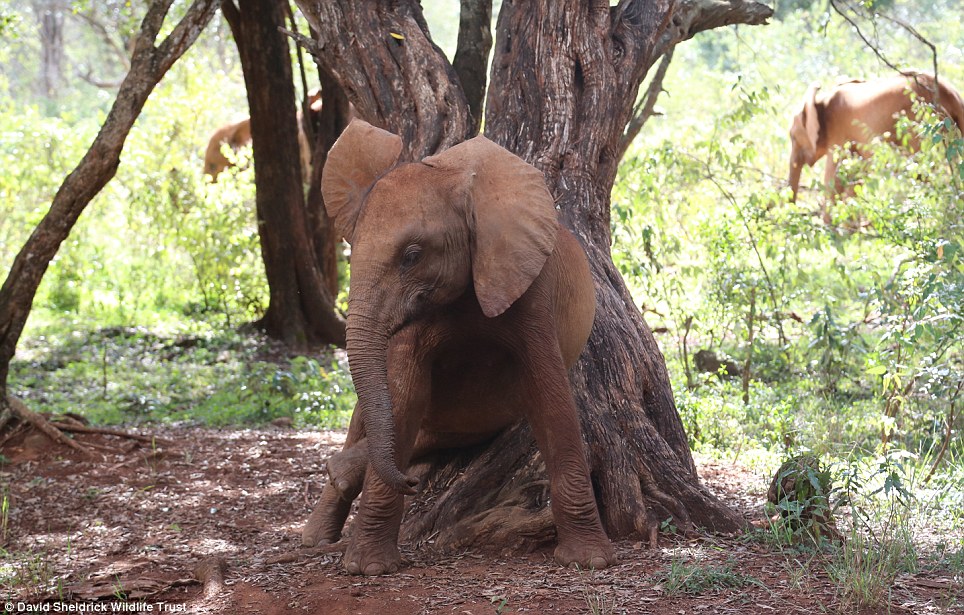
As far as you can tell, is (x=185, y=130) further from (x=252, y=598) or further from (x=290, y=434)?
(x=252, y=598)

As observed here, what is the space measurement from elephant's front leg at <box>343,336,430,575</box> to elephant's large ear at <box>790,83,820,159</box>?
10.1 meters

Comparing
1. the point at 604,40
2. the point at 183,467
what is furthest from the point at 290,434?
the point at 604,40

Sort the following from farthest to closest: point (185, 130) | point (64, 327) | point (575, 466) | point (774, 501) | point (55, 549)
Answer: point (185, 130) < point (64, 327) < point (55, 549) < point (774, 501) < point (575, 466)

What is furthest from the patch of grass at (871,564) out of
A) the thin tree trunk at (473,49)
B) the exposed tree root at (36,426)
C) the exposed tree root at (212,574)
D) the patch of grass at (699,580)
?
the exposed tree root at (36,426)

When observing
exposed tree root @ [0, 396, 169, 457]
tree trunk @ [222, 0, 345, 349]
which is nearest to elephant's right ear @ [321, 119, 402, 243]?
exposed tree root @ [0, 396, 169, 457]

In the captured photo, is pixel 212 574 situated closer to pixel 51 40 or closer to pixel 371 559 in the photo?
Result: pixel 371 559

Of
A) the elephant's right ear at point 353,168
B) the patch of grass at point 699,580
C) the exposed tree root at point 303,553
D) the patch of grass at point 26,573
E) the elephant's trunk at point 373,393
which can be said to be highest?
the elephant's right ear at point 353,168

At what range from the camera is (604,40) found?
6.48m

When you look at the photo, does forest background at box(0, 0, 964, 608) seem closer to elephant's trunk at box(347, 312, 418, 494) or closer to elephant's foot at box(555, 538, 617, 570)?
elephant's foot at box(555, 538, 617, 570)

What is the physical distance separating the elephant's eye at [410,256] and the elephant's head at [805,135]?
396 inches

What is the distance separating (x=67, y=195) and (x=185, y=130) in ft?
24.2

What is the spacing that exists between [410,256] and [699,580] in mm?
1733

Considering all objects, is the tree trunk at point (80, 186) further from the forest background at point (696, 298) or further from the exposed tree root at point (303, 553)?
the exposed tree root at point (303, 553)

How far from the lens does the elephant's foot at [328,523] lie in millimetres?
5305
